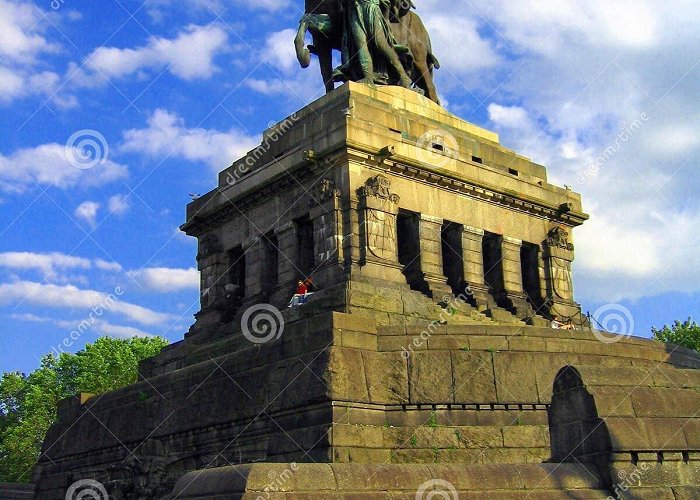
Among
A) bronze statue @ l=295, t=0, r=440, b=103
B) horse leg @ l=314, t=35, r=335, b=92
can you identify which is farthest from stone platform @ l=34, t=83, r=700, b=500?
horse leg @ l=314, t=35, r=335, b=92

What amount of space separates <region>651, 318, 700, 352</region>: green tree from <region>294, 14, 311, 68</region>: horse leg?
31.4m

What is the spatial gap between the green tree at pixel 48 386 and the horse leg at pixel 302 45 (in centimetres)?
3354

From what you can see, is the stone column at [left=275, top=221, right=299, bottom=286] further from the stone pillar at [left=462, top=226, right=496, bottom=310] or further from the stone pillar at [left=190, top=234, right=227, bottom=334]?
the stone pillar at [left=462, top=226, right=496, bottom=310]

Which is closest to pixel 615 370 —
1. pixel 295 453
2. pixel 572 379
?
pixel 572 379

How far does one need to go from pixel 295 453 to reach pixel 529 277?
51.1 ft

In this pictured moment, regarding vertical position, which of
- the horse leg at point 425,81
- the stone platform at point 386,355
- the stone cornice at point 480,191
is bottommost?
the stone platform at point 386,355

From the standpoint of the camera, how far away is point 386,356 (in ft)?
61.4

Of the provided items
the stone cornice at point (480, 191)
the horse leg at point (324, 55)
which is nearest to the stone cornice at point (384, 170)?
the stone cornice at point (480, 191)

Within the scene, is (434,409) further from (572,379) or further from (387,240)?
(387,240)

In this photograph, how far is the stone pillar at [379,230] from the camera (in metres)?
25.0

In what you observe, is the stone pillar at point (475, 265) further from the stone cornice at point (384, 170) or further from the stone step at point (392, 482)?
the stone step at point (392, 482)

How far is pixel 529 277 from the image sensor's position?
30.7 metres

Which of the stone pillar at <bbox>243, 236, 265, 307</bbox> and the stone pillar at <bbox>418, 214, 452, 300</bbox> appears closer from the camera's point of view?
the stone pillar at <bbox>418, 214, 452, 300</bbox>

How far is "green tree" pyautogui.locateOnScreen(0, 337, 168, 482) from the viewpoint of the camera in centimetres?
5906
